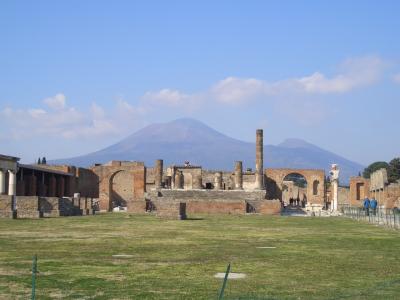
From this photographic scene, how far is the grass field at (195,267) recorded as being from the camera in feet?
34.3

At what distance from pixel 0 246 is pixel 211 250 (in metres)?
5.82

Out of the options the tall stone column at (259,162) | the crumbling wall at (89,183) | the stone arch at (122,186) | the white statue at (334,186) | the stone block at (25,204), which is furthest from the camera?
the stone arch at (122,186)

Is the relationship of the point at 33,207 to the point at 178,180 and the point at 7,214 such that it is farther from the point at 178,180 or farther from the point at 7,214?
the point at 178,180

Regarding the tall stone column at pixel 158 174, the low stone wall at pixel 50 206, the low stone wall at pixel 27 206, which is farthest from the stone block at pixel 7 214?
the tall stone column at pixel 158 174

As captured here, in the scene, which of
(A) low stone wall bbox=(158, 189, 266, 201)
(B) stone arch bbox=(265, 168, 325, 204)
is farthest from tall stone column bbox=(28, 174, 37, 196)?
(B) stone arch bbox=(265, 168, 325, 204)

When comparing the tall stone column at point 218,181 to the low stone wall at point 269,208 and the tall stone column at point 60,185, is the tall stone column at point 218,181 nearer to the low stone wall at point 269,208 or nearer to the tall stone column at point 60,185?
the tall stone column at point 60,185

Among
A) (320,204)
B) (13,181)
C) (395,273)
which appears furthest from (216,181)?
(395,273)

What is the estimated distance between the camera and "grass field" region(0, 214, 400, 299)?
34.3ft

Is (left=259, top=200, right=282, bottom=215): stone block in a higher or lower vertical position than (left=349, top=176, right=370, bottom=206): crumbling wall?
lower

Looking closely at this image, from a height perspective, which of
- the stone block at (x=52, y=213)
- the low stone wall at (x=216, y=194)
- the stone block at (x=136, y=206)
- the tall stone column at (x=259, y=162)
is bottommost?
the stone block at (x=52, y=213)

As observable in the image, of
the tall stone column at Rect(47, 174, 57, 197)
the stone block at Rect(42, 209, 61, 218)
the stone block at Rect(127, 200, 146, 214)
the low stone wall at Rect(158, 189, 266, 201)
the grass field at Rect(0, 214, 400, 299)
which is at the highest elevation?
the tall stone column at Rect(47, 174, 57, 197)

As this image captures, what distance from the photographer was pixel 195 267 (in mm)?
13797

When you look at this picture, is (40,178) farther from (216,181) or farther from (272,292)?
(272,292)

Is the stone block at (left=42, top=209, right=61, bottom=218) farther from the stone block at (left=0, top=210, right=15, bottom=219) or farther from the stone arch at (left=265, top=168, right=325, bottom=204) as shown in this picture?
the stone arch at (left=265, top=168, right=325, bottom=204)
